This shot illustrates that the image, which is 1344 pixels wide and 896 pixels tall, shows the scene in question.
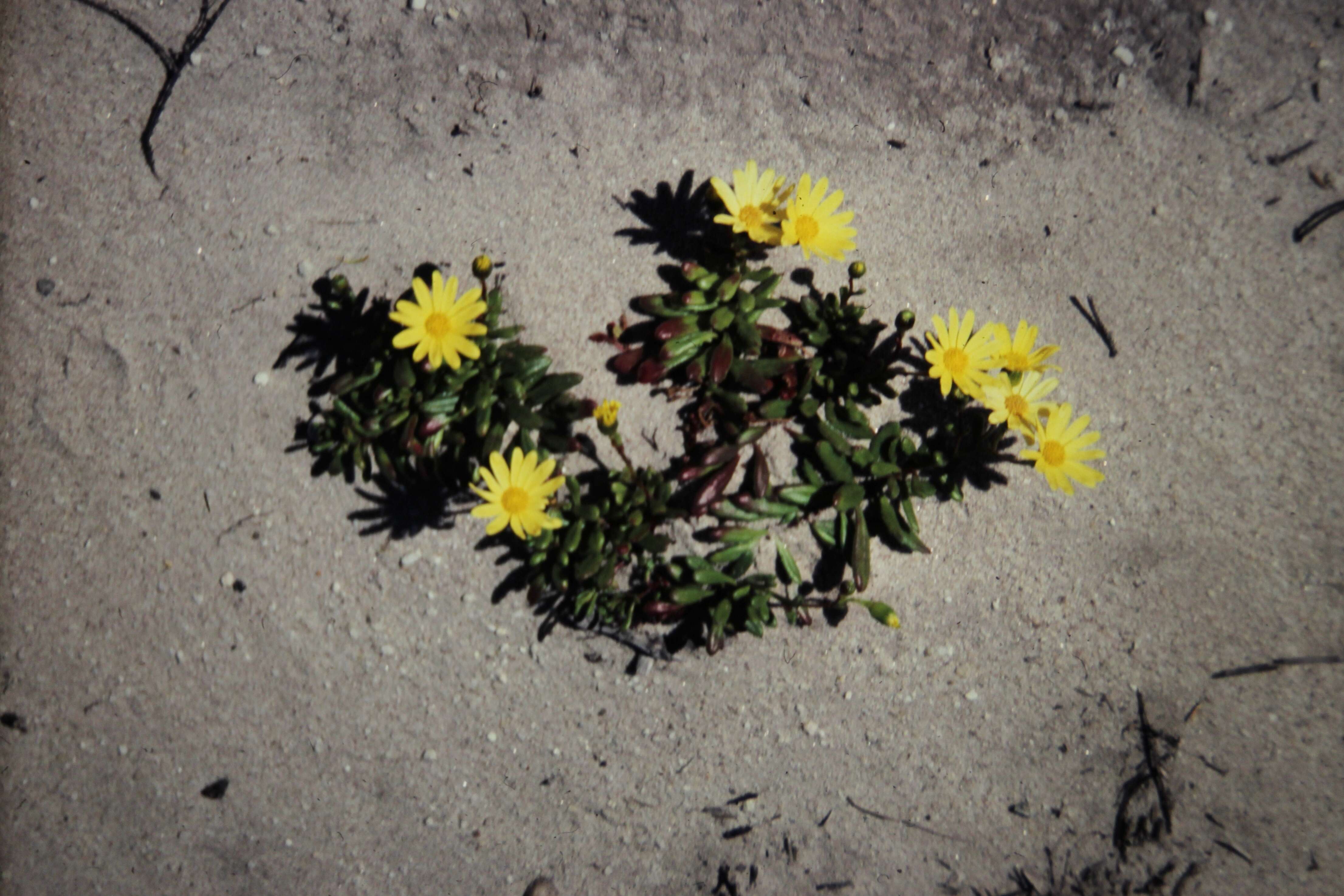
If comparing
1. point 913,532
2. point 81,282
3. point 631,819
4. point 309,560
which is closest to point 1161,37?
point 913,532

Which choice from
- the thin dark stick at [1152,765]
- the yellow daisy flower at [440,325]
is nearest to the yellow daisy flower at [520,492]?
the yellow daisy flower at [440,325]

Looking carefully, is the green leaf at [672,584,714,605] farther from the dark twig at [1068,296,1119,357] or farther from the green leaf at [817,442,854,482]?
the dark twig at [1068,296,1119,357]

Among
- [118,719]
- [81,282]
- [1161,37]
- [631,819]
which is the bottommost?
[118,719]

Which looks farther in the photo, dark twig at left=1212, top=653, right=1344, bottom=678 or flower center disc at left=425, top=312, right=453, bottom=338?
dark twig at left=1212, top=653, right=1344, bottom=678

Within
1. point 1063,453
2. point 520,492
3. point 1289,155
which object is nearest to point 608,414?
point 520,492

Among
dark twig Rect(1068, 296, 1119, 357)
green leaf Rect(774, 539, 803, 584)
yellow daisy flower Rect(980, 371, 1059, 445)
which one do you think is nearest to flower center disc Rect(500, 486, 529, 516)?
green leaf Rect(774, 539, 803, 584)

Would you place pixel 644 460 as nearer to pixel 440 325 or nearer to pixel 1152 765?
pixel 440 325

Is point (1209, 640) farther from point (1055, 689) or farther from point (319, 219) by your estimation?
point (319, 219)
